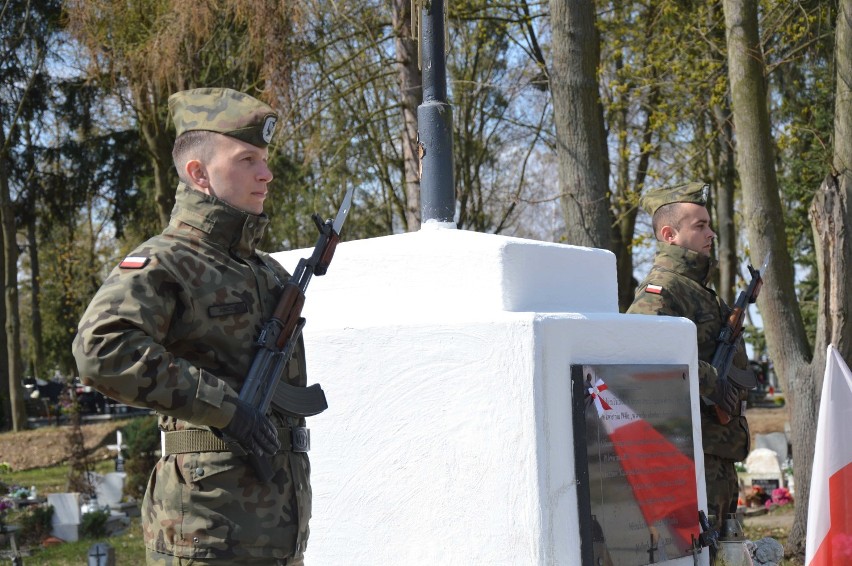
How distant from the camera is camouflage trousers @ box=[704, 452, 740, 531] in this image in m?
5.25

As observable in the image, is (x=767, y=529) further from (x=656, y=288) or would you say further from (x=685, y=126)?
(x=685, y=126)

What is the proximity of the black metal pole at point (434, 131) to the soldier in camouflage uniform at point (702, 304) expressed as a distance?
1.04 metres

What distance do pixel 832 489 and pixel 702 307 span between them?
135 centimetres

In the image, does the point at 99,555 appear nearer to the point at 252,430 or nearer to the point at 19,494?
the point at 252,430

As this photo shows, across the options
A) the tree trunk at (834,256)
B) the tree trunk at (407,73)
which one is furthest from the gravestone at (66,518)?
the tree trunk at (834,256)

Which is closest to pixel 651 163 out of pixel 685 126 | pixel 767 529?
pixel 685 126

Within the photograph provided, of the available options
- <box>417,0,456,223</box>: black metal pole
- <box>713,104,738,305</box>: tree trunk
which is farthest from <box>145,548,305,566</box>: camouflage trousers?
<box>713,104,738,305</box>: tree trunk

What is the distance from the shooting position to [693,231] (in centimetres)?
546

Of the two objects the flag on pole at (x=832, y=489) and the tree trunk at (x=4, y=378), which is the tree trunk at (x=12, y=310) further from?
the flag on pole at (x=832, y=489)

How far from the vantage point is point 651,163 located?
21688 millimetres

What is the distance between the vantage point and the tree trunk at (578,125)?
798 centimetres

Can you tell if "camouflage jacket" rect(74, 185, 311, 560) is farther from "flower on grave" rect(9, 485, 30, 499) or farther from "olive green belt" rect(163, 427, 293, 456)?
"flower on grave" rect(9, 485, 30, 499)

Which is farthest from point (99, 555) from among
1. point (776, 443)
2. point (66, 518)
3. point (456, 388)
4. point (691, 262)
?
point (776, 443)

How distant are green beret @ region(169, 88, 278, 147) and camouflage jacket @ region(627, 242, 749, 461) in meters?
2.43
